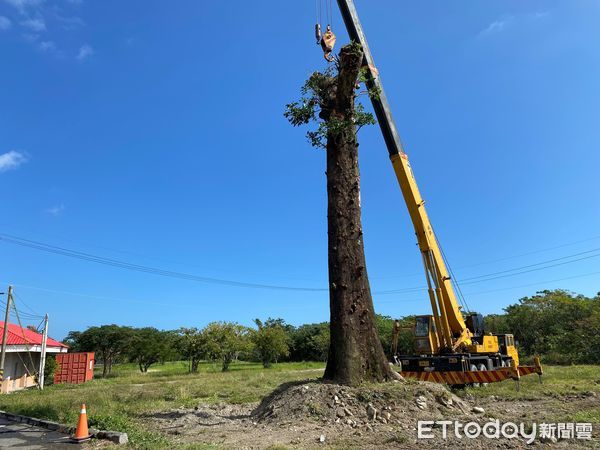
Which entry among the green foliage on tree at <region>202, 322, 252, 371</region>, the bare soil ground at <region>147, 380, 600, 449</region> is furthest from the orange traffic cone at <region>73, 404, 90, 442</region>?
the green foliage on tree at <region>202, 322, 252, 371</region>

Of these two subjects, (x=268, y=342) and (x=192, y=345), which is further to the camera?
(x=268, y=342)

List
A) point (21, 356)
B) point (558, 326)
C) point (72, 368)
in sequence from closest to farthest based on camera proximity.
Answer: point (21, 356), point (72, 368), point (558, 326)

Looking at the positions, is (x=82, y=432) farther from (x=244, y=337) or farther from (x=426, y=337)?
(x=244, y=337)

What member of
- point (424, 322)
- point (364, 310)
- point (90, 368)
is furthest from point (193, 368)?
point (364, 310)

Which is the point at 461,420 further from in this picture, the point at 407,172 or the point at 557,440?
the point at 407,172

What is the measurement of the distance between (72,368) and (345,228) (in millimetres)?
28813

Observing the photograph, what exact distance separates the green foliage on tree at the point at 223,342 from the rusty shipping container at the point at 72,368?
12608 millimetres

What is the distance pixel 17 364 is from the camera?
102 ft

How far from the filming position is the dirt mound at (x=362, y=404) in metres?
8.85

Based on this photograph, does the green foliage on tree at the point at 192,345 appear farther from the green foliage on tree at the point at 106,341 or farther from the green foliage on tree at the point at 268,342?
the green foliage on tree at the point at 268,342

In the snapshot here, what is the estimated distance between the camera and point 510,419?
29.9 ft

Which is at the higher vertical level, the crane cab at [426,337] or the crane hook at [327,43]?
the crane hook at [327,43]

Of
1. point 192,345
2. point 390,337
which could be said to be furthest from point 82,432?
point 390,337

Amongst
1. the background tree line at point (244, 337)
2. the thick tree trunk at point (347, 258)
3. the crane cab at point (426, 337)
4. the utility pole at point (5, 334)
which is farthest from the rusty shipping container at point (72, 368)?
the thick tree trunk at point (347, 258)
